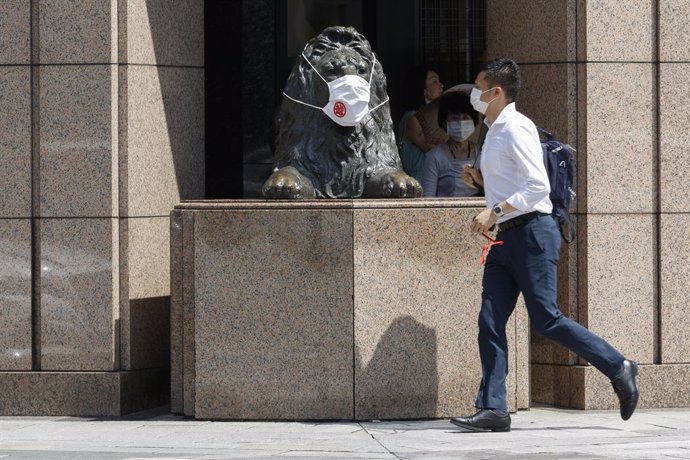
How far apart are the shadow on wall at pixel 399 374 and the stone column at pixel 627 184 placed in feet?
4.05

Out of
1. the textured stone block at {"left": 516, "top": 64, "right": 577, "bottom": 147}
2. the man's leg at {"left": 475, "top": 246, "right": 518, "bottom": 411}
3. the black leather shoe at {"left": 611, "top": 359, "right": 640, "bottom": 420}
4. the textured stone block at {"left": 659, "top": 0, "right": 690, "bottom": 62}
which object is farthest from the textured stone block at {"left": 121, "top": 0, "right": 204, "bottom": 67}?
the black leather shoe at {"left": 611, "top": 359, "right": 640, "bottom": 420}

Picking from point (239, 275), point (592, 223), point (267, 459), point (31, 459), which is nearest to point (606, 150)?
point (592, 223)

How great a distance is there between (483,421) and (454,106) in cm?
279

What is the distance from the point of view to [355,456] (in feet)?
25.8

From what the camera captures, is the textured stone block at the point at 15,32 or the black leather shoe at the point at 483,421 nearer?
the black leather shoe at the point at 483,421

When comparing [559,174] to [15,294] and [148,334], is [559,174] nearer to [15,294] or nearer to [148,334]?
[148,334]

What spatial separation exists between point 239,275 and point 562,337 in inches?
75.1

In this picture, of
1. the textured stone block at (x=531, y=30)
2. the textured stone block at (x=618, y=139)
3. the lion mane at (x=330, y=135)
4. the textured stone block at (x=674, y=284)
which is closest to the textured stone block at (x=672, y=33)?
the textured stone block at (x=618, y=139)

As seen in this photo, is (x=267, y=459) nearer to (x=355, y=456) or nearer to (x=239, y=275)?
(x=355, y=456)

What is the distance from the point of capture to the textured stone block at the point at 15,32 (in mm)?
9781

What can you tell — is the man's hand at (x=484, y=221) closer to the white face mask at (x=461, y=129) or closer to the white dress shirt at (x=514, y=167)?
the white dress shirt at (x=514, y=167)

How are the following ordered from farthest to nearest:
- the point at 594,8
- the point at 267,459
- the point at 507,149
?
the point at 594,8, the point at 507,149, the point at 267,459

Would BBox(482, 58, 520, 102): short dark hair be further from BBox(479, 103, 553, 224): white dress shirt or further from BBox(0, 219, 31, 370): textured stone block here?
BBox(0, 219, 31, 370): textured stone block

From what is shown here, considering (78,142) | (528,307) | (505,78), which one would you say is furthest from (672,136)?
(78,142)
